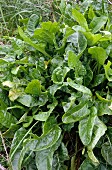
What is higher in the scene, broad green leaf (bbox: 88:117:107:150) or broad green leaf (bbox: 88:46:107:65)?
broad green leaf (bbox: 88:46:107:65)

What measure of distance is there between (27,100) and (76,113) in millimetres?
286

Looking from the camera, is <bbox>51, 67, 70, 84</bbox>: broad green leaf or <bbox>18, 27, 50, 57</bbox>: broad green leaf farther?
<bbox>18, 27, 50, 57</bbox>: broad green leaf

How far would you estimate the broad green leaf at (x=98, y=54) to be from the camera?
6.11 ft

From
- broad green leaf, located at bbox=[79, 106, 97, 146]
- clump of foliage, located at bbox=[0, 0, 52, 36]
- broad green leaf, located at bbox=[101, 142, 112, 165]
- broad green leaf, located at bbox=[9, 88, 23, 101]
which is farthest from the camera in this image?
clump of foliage, located at bbox=[0, 0, 52, 36]

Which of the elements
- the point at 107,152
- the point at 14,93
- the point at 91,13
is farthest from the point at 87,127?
the point at 91,13

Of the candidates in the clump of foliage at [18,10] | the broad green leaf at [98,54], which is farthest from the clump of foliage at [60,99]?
the clump of foliage at [18,10]

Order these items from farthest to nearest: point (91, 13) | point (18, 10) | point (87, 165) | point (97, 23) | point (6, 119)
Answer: point (18, 10) → point (91, 13) → point (97, 23) → point (6, 119) → point (87, 165)

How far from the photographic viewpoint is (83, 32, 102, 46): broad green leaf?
1.90 m

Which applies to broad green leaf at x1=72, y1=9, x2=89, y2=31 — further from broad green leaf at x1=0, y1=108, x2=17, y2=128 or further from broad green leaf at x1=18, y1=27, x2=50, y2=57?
broad green leaf at x1=0, y1=108, x2=17, y2=128

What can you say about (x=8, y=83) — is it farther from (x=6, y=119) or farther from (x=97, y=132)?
(x=97, y=132)

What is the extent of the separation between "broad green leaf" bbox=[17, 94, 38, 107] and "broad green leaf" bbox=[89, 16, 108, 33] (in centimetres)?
52

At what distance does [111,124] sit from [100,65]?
32cm

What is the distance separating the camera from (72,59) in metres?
1.86

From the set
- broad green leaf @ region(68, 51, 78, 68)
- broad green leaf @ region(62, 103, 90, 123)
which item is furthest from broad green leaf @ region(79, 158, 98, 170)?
broad green leaf @ region(68, 51, 78, 68)
